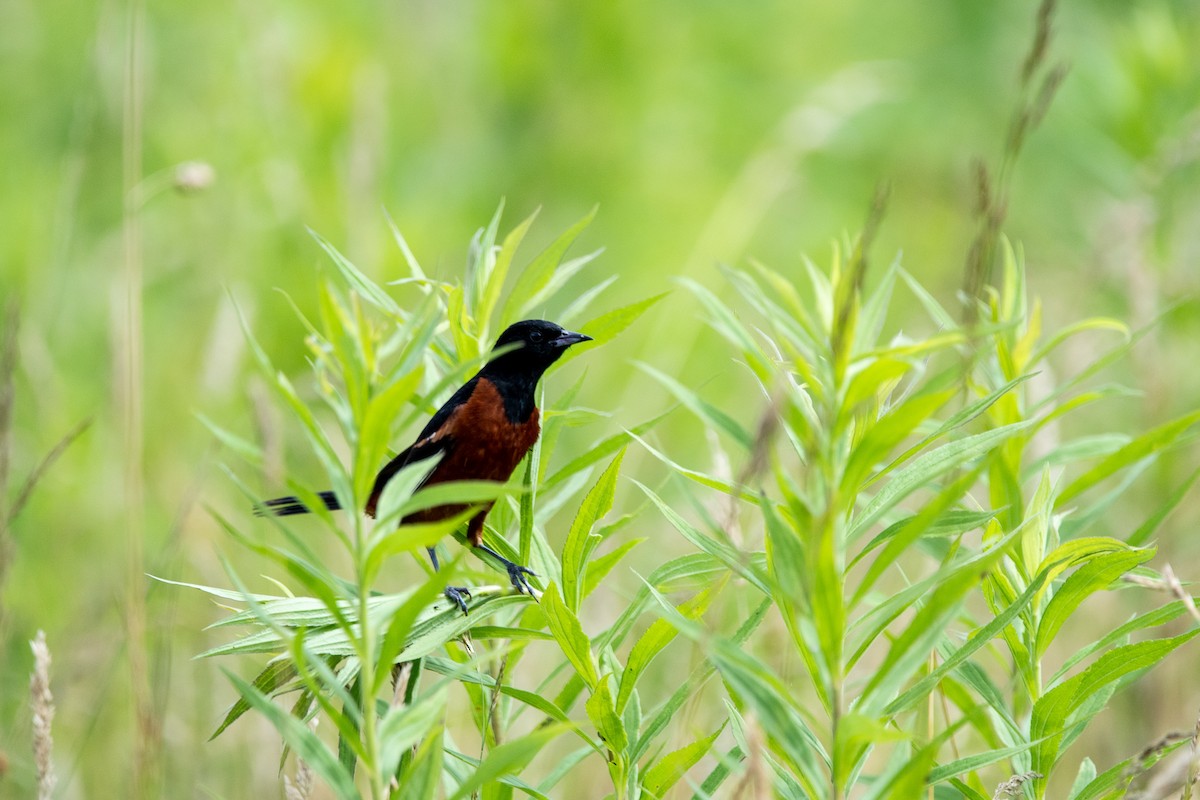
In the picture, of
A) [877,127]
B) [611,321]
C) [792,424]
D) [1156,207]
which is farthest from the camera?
[877,127]

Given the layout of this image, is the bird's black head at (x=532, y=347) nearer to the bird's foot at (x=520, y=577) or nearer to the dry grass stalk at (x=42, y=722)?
the bird's foot at (x=520, y=577)

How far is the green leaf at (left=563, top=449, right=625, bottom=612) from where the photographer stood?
1.59 m

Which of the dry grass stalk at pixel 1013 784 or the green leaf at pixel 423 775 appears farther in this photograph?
the dry grass stalk at pixel 1013 784

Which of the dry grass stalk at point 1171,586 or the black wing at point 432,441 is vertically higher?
the dry grass stalk at point 1171,586

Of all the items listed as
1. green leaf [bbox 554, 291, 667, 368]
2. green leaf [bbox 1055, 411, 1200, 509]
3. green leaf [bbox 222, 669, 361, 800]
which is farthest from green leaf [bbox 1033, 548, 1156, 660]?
green leaf [bbox 222, 669, 361, 800]

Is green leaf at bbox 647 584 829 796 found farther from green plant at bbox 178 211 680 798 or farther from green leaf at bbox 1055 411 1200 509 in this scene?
green leaf at bbox 1055 411 1200 509

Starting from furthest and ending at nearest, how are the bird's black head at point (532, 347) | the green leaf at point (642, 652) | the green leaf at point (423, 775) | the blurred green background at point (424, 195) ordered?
the blurred green background at point (424, 195), the bird's black head at point (532, 347), the green leaf at point (642, 652), the green leaf at point (423, 775)

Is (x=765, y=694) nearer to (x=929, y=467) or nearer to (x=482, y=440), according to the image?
(x=929, y=467)

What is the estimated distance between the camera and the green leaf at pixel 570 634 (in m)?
1.44

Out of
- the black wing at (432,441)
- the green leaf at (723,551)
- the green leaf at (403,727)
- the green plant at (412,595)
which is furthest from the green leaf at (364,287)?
the green leaf at (403,727)

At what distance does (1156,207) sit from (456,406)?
10.4ft

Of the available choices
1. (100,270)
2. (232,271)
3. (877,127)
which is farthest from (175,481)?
(877,127)

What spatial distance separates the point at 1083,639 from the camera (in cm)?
388

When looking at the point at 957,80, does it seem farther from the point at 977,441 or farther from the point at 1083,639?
the point at 977,441
